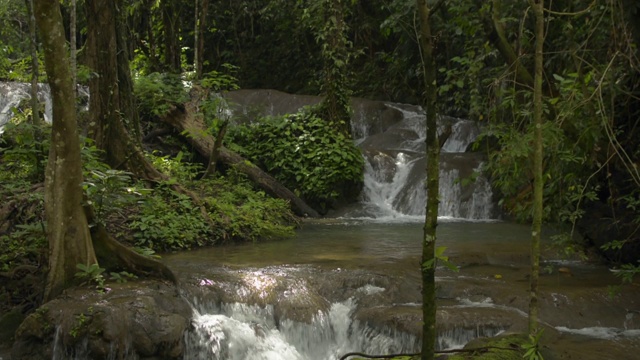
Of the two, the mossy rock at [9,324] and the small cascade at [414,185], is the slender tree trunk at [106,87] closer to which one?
the mossy rock at [9,324]

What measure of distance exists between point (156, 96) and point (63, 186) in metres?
8.89

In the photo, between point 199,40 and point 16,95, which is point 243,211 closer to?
point 16,95

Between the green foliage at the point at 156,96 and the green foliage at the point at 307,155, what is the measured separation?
1718mm

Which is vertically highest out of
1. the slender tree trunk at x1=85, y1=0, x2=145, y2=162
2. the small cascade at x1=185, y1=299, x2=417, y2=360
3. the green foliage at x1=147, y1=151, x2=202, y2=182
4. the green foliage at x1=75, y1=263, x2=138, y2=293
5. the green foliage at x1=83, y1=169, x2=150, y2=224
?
the slender tree trunk at x1=85, y1=0, x2=145, y2=162

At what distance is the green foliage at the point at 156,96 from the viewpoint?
1491 centimetres

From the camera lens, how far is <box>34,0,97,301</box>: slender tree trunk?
642 centimetres

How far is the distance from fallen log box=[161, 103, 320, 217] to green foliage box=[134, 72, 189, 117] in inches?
8.5

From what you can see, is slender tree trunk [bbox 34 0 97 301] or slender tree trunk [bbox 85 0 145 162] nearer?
slender tree trunk [bbox 34 0 97 301]

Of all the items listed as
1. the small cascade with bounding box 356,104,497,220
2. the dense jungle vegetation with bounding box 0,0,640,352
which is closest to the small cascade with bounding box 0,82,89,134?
the dense jungle vegetation with bounding box 0,0,640,352

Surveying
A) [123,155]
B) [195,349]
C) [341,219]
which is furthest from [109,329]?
[341,219]

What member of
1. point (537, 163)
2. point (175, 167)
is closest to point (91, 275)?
point (537, 163)

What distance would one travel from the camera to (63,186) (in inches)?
257

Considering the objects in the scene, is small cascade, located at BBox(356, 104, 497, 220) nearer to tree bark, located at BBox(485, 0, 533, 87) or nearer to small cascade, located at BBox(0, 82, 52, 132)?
tree bark, located at BBox(485, 0, 533, 87)

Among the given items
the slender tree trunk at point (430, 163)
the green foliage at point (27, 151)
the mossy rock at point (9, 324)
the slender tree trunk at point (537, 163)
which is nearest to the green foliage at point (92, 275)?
the mossy rock at point (9, 324)
